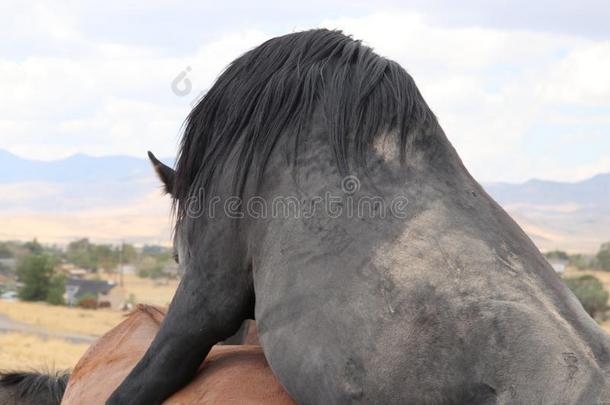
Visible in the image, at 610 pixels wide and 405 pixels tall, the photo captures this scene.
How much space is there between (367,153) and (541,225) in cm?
17570

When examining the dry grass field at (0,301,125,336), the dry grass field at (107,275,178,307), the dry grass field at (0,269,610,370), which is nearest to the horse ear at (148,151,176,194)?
the dry grass field at (0,269,610,370)

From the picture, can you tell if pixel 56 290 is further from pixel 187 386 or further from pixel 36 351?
pixel 187 386

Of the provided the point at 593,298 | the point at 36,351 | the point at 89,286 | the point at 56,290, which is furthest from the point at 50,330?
the point at 89,286

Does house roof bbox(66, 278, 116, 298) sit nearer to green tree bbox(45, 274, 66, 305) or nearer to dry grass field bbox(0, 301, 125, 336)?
green tree bbox(45, 274, 66, 305)

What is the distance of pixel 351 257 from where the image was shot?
279 centimetres

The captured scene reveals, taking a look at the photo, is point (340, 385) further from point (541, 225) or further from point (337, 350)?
point (541, 225)

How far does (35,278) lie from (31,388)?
4508cm

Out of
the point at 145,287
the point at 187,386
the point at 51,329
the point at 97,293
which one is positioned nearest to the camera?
the point at 187,386

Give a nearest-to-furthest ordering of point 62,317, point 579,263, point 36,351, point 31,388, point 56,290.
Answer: point 31,388 → point 36,351 → point 62,317 → point 56,290 → point 579,263

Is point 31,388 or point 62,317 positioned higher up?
point 31,388

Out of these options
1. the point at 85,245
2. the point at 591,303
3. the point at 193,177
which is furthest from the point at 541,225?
the point at 193,177

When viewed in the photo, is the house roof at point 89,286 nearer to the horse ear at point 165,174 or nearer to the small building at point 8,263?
the small building at point 8,263

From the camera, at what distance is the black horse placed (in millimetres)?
2547

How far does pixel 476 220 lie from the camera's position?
2.83 metres
